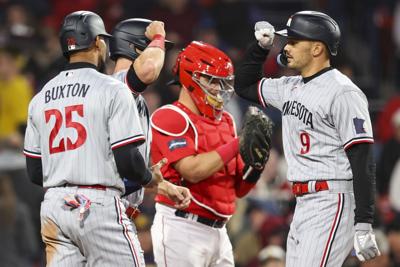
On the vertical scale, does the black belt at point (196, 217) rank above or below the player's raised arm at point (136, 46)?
below

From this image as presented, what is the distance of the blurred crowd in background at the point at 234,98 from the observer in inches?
421

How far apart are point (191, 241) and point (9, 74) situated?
19.0ft

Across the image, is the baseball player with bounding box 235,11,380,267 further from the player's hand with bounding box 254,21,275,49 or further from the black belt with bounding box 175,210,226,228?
the black belt with bounding box 175,210,226,228

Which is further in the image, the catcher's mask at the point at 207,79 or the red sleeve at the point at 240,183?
the red sleeve at the point at 240,183

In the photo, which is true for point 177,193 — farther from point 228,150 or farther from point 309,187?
point 309,187

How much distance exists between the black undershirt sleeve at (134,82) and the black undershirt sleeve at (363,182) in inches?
52.4

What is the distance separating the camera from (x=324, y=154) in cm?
634

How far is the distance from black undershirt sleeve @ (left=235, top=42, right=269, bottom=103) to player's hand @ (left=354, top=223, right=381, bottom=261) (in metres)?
1.36

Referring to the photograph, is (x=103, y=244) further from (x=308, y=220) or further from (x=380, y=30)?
(x=380, y=30)

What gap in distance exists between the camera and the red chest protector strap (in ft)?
23.3

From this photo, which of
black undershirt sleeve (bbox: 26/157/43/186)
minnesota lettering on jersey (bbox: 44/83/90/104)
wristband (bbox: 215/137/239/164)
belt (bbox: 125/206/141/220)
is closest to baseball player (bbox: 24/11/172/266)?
minnesota lettering on jersey (bbox: 44/83/90/104)

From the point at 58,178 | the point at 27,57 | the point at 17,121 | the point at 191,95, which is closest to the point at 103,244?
the point at 58,178

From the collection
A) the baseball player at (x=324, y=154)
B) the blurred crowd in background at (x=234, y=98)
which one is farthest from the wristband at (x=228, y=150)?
the blurred crowd in background at (x=234, y=98)

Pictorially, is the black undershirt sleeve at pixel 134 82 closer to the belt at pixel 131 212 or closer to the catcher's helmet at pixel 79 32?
the catcher's helmet at pixel 79 32
